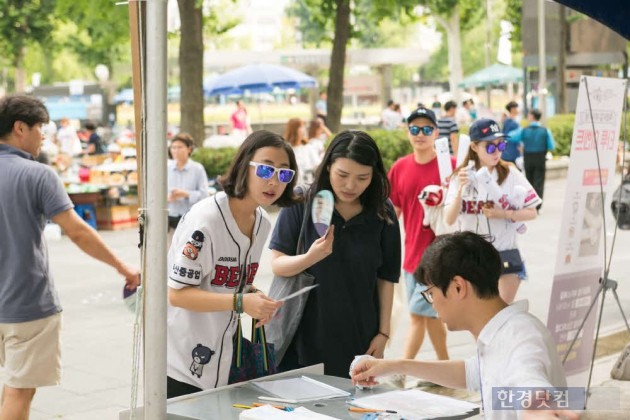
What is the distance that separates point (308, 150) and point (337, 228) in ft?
38.1

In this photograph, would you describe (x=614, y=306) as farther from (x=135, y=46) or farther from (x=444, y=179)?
(x=135, y=46)

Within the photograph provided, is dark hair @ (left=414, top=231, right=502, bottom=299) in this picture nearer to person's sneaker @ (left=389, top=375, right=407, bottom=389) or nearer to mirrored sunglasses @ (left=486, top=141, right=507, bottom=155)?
person's sneaker @ (left=389, top=375, right=407, bottom=389)

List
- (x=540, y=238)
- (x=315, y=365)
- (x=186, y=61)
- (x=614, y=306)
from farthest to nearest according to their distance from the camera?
(x=186, y=61), (x=540, y=238), (x=614, y=306), (x=315, y=365)

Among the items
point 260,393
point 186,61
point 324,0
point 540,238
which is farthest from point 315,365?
point 324,0

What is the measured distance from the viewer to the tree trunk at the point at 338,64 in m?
23.6

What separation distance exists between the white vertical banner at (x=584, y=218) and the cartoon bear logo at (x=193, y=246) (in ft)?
9.79

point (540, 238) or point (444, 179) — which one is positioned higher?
point (444, 179)

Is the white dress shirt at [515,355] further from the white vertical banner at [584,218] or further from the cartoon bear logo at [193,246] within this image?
the white vertical banner at [584,218]

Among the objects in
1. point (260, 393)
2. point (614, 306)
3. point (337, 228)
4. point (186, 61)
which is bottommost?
point (614, 306)

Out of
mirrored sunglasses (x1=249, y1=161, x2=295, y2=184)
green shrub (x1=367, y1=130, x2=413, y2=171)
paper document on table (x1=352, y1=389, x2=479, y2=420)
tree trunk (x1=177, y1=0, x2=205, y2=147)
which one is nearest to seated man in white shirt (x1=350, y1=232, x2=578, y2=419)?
paper document on table (x1=352, y1=389, x2=479, y2=420)

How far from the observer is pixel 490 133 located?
739 centimetres

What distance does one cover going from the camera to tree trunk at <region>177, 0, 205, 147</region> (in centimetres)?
2023

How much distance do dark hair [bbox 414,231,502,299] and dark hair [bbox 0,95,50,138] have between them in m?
3.03

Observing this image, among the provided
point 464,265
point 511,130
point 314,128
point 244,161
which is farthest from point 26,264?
point 511,130
